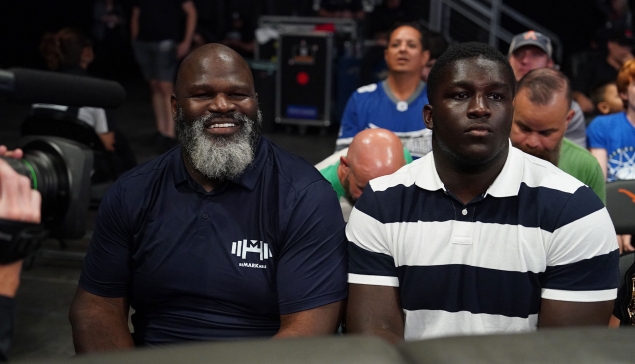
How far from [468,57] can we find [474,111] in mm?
139

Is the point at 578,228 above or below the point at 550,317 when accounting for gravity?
above

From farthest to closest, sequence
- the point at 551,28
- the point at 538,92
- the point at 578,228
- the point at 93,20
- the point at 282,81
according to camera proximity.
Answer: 1. the point at 93,20
2. the point at 551,28
3. the point at 282,81
4. the point at 538,92
5. the point at 578,228

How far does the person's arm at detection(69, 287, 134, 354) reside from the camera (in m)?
1.88

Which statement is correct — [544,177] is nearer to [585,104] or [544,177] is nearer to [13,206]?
[13,206]

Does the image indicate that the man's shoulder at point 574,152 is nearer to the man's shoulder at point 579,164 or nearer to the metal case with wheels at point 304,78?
the man's shoulder at point 579,164

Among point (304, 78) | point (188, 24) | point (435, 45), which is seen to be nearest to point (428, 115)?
point (435, 45)

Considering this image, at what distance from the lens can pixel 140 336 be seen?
77.0 inches

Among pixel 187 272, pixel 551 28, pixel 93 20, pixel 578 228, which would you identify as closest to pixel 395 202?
pixel 578 228

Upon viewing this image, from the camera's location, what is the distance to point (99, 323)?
1897mm

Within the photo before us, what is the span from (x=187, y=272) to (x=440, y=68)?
0.78 metres

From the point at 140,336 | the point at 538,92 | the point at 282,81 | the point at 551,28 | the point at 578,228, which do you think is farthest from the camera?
the point at 551,28

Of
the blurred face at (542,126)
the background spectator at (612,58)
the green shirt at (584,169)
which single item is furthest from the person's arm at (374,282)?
the background spectator at (612,58)

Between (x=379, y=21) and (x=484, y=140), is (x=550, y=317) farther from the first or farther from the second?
(x=379, y=21)

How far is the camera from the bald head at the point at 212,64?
195cm
